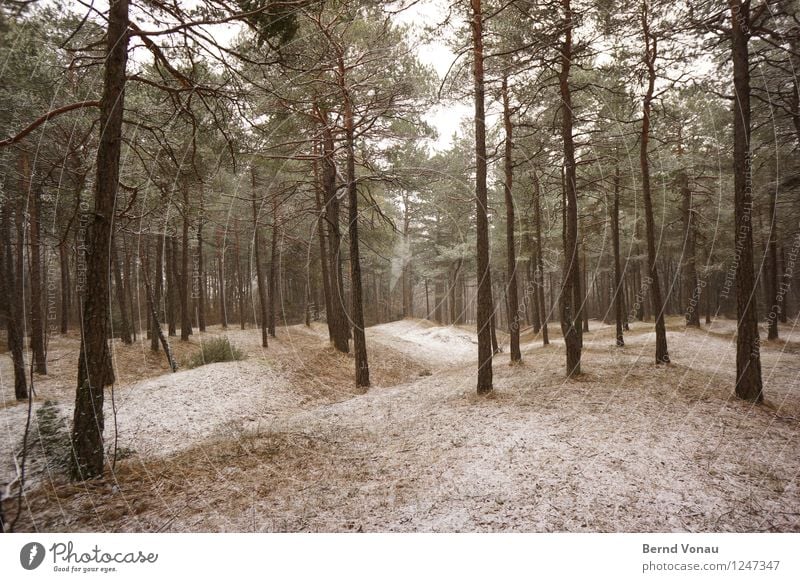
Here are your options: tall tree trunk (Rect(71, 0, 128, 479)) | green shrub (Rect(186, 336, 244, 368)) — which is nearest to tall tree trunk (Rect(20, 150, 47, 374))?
tall tree trunk (Rect(71, 0, 128, 479))

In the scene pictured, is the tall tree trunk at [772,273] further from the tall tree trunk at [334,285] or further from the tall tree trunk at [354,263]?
the tall tree trunk at [334,285]

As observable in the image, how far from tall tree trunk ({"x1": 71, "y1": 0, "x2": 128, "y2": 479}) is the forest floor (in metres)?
0.40

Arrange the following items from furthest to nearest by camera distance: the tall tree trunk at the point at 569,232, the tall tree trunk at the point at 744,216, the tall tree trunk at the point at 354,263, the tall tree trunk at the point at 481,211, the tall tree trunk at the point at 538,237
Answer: the tall tree trunk at the point at 538,237 < the tall tree trunk at the point at 354,263 < the tall tree trunk at the point at 569,232 < the tall tree trunk at the point at 481,211 < the tall tree trunk at the point at 744,216

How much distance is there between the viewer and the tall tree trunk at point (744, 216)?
677cm

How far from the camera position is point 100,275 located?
14.2 feet

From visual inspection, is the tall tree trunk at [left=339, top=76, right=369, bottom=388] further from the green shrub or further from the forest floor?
the green shrub

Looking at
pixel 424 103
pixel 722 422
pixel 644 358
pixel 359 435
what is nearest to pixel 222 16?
pixel 424 103

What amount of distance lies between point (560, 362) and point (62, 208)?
1738cm

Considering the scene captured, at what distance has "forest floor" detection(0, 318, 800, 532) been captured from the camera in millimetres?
3510

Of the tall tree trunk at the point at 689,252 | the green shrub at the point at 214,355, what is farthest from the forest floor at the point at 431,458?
the tall tree trunk at the point at 689,252

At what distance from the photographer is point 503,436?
5.66 metres

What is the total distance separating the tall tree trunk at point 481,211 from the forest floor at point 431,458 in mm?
997

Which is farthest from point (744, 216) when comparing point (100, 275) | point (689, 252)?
point (689, 252)

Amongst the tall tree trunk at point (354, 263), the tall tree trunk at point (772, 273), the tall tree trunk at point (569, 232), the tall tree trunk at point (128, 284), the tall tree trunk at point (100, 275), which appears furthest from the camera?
the tall tree trunk at point (772, 273)
